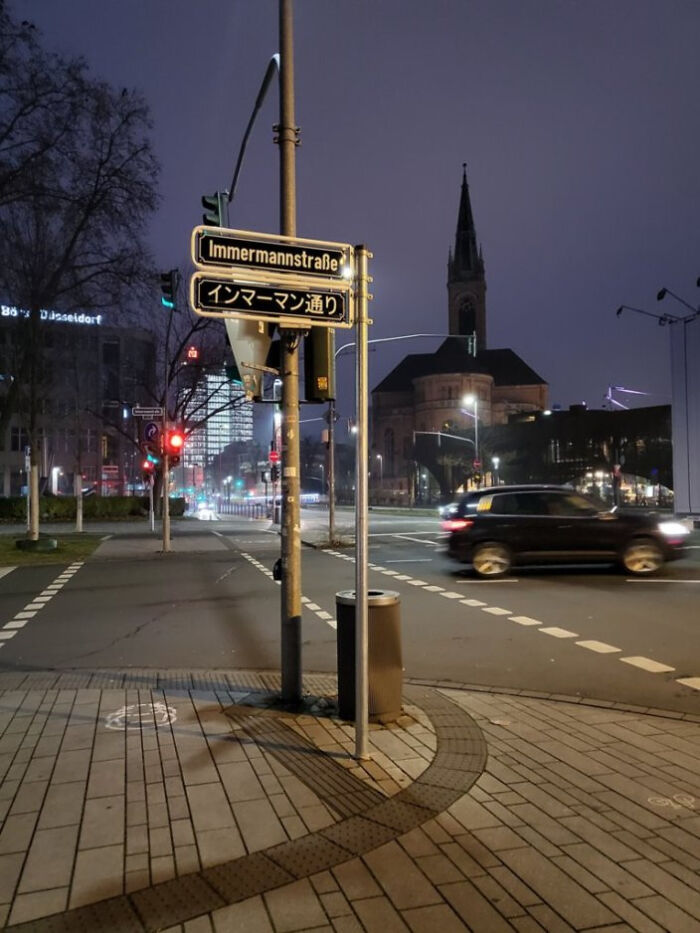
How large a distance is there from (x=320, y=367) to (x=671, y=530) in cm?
1176

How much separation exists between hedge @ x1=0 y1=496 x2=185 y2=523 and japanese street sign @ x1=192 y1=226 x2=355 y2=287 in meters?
41.5

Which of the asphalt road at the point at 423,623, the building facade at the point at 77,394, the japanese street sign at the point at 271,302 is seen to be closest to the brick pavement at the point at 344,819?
the asphalt road at the point at 423,623

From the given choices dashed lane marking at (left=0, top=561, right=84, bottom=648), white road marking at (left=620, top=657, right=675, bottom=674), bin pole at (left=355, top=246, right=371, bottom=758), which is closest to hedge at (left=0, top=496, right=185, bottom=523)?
dashed lane marking at (left=0, top=561, right=84, bottom=648)

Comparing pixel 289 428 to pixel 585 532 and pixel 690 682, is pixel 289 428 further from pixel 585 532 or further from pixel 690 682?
pixel 585 532

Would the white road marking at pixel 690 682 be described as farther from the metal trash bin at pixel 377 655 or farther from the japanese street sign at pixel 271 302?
the japanese street sign at pixel 271 302

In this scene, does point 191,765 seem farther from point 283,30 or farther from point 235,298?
point 283,30

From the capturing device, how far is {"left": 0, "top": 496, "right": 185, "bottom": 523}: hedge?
42.8m

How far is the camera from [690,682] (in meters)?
6.94

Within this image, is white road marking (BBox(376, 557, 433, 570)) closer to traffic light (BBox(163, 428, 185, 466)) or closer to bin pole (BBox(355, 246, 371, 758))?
traffic light (BBox(163, 428, 185, 466))

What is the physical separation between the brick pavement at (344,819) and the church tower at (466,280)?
11423 cm

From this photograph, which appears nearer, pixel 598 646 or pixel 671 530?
pixel 598 646

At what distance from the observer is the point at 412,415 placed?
11669 centimetres

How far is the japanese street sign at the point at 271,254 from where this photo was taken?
4.69m

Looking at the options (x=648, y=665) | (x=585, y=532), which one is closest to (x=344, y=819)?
(x=648, y=665)
